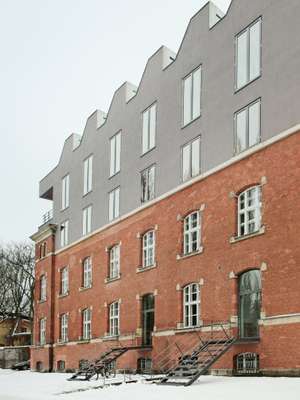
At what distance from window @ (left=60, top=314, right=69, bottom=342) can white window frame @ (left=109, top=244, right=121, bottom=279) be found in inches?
293

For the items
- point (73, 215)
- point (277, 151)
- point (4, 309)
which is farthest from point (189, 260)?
point (4, 309)

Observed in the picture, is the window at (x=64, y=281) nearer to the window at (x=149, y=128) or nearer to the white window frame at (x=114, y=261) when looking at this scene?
the white window frame at (x=114, y=261)

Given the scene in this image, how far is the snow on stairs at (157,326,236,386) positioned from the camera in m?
23.9

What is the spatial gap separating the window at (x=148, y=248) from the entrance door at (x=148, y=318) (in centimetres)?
174

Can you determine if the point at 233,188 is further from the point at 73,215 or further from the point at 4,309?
the point at 4,309

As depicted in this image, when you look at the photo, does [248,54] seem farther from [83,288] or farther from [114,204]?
[83,288]

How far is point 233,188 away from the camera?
27328mm

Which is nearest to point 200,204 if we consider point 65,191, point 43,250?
point 65,191

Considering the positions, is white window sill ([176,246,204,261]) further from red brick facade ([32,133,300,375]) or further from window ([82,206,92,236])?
window ([82,206,92,236])

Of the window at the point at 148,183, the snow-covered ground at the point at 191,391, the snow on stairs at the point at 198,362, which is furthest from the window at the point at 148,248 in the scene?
the snow-covered ground at the point at 191,391

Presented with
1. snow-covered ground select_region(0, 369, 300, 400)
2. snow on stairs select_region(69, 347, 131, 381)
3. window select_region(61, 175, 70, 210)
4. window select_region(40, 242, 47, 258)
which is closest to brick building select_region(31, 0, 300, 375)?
snow on stairs select_region(69, 347, 131, 381)

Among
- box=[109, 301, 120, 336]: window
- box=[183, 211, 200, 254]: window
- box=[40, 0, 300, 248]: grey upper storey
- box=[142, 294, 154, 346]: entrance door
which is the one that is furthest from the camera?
box=[109, 301, 120, 336]: window

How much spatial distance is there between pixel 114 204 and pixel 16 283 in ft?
142

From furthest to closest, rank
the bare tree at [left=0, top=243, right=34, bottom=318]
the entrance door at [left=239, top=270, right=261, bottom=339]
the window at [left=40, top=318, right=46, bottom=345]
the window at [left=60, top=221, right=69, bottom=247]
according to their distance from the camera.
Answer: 1. the bare tree at [left=0, top=243, right=34, bottom=318]
2. the window at [left=40, top=318, right=46, bottom=345]
3. the window at [left=60, top=221, right=69, bottom=247]
4. the entrance door at [left=239, top=270, right=261, bottom=339]
